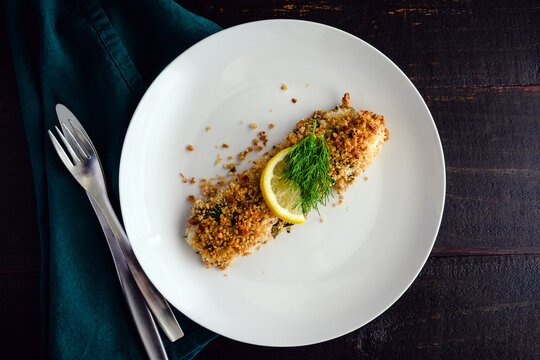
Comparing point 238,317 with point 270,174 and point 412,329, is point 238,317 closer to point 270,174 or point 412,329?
point 270,174

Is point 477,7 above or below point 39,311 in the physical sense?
above

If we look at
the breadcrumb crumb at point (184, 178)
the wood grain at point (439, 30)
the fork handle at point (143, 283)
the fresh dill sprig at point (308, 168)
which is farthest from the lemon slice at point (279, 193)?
the wood grain at point (439, 30)

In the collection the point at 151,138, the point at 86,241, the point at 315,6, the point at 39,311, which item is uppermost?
the point at 315,6

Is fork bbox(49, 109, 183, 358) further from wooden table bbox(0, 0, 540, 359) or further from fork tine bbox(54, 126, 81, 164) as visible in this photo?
wooden table bbox(0, 0, 540, 359)

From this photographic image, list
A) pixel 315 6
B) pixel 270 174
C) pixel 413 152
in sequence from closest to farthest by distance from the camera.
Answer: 1. pixel 270 174
2. pixel 413 152
3. pixel 315 6

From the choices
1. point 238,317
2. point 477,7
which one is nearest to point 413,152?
point 477,7

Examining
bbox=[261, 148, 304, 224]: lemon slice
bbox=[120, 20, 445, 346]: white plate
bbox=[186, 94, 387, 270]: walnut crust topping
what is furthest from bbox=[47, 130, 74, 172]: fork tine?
bbox=[261, 148, 304, 224]: lemon slice
